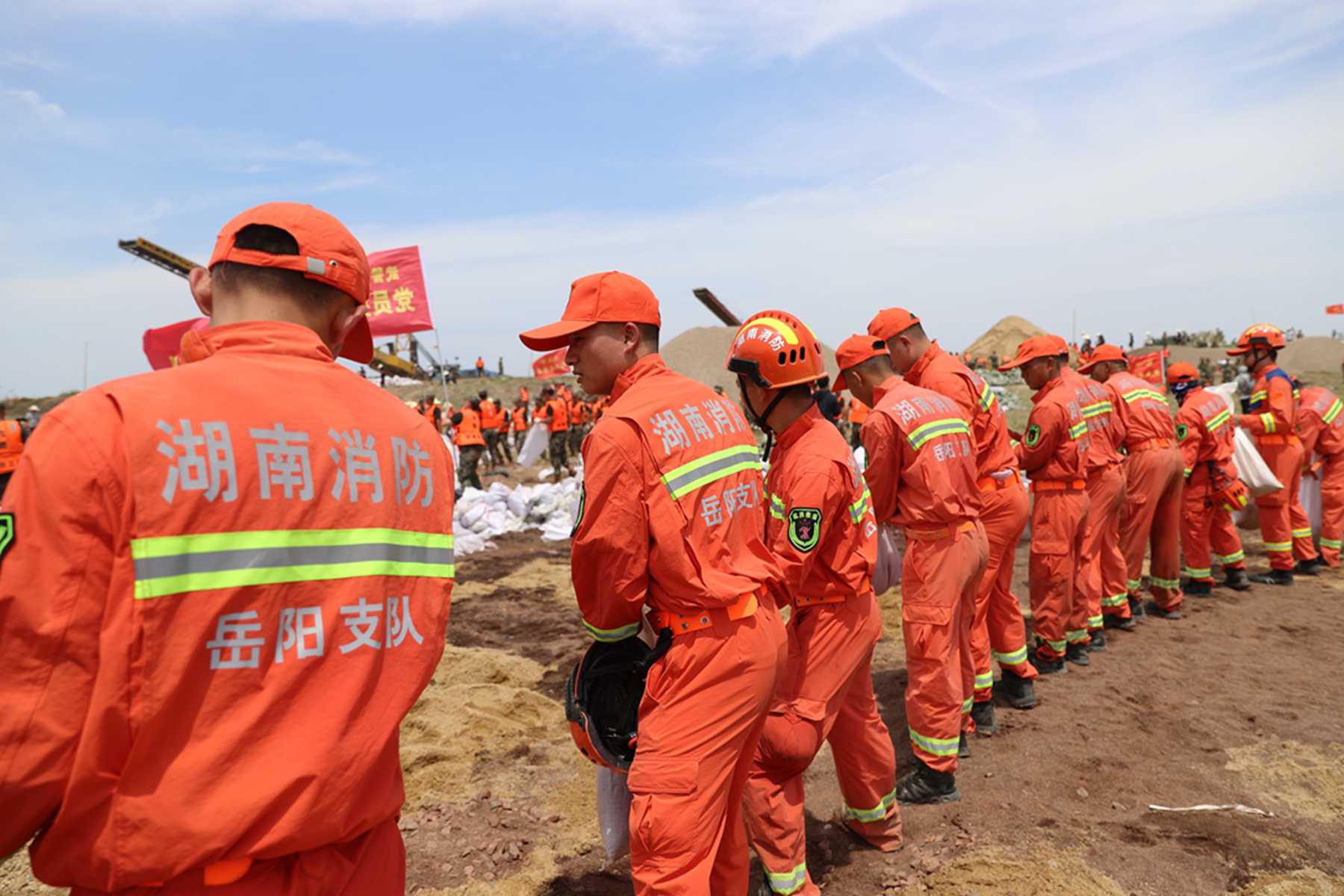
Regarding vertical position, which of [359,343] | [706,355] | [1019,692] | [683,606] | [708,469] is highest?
[706,355]

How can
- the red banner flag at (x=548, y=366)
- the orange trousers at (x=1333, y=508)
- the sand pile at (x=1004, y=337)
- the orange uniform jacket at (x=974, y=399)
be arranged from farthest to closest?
the sand pile at (x=1004, y=337) → the red banner flag at (x=548, y=366) → the orange trousers at (x=1333, y=508) → the orange uniform jacket at (x=974, y=399)

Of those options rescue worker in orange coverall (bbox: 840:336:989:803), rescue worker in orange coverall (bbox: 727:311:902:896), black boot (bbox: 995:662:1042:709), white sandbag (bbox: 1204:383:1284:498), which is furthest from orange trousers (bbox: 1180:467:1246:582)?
rescue worker in orange coverall (bbox: 727:311:902:896)

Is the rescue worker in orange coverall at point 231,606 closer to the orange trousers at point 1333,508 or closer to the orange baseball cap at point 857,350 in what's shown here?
the orange baseball cap at point 857,350

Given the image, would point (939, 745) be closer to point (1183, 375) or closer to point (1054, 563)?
point (1054, 563)

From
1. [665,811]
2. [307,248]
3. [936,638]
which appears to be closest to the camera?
[307,248]

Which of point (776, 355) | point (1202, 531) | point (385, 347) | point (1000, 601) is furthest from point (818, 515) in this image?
point (385, 347)

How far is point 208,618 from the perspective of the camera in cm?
126

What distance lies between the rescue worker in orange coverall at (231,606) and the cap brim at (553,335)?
3.23 ft

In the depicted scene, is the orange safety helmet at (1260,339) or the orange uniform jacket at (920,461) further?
the orange safety helmet at (1260,339)

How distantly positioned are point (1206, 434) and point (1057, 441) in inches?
116

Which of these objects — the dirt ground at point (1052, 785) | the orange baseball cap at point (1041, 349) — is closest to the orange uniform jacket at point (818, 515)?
the dirt ground at point (1052, 785)

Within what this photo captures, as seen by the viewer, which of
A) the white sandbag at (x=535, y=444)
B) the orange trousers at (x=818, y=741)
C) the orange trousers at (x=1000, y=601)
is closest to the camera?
the orange trousers at (x=818, y=741)

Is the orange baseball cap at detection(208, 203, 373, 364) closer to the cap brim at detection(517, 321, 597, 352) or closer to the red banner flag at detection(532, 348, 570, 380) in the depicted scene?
the cap brim at detection(517, 321, 597, 352)

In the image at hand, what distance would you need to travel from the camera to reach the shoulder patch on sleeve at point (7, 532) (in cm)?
110
